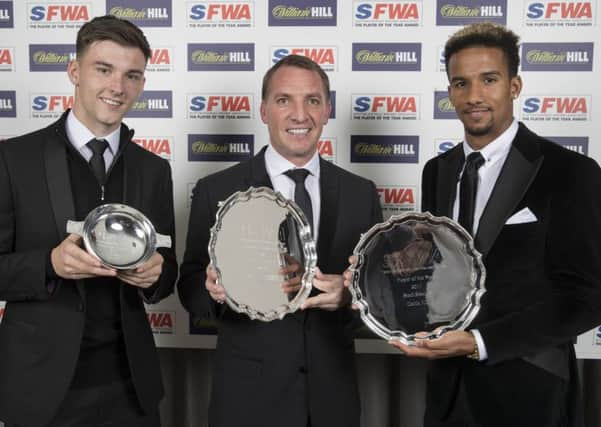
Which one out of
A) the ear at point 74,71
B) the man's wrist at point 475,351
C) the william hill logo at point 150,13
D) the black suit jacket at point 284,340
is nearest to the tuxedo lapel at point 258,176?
the black suit jacket at point 284,340

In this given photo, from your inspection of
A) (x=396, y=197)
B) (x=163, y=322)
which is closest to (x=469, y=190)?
(x=396, y=197)

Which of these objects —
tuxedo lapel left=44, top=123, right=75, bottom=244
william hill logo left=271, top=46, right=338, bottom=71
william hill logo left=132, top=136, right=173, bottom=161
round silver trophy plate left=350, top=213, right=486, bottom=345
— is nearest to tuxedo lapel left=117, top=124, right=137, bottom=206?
tuxedo lapel left=44, top=123, right=75, bottom=244

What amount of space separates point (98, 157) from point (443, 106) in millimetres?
1727

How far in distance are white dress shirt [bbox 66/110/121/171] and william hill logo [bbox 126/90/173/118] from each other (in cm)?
95

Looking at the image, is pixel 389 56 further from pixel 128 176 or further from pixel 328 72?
pixel 128 176

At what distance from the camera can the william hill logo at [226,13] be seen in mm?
2850

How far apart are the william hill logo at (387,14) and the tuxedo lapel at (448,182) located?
1070 millimetres

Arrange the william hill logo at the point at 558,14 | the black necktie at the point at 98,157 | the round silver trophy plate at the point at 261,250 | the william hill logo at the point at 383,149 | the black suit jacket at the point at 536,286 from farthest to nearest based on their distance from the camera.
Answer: the william hill logo at the point at 383,149, the william hill logo at the point at 558,14, the black necktie at the point at 98,157, the round silver trophy plate at the point at 261,250, the black suit jacket at the point at 536,286

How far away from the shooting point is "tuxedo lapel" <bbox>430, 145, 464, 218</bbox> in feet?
6.32

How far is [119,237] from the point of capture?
1701 millimetres

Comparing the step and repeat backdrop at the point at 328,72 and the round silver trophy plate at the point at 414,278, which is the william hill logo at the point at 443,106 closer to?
the step and repeat backdrop at the point at 328,72

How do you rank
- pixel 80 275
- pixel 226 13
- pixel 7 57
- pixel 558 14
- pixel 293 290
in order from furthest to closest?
pixel 7 57
pixel 226 13
pixel 558 14
pixel 293 290
pixel 80 275

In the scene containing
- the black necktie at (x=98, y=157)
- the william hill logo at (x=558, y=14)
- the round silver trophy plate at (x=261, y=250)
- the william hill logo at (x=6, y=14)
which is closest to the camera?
the round silver trophy plate at (x=261, y=250)

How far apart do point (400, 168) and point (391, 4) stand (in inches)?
33.0
